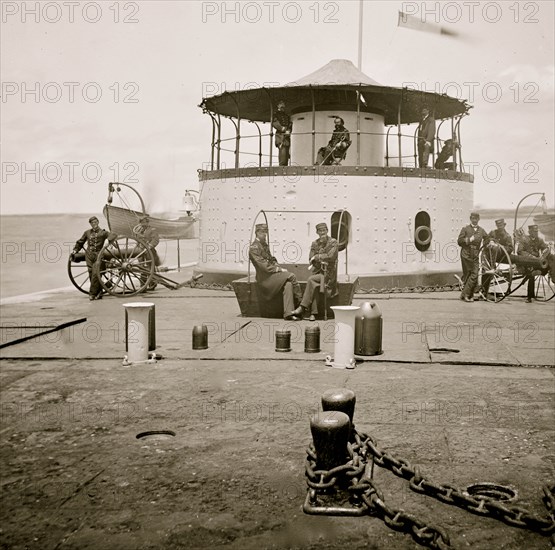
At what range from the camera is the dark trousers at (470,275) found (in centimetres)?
1518

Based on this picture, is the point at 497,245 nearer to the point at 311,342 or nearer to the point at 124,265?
the point at 311,342

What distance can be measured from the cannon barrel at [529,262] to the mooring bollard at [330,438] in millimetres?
11922

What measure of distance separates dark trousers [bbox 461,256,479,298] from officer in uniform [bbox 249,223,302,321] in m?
4.88

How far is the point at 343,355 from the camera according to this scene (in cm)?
809

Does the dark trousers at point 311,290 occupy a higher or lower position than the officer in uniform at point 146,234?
lower

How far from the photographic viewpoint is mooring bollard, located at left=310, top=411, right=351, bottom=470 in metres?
4.20

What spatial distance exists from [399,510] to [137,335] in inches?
202

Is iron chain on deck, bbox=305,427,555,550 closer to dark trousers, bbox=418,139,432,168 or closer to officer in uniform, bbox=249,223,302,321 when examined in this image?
officer in uniform, bbox=249,223,302,321

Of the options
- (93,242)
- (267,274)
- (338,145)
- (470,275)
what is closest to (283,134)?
(338,145)

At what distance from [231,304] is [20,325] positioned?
4.67m

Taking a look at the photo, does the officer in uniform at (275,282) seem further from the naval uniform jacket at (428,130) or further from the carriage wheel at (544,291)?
the naval uniform jacket at (428,130)

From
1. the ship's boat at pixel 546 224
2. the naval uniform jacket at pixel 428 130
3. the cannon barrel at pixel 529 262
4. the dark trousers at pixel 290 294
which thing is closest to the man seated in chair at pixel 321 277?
the dark trousers at pixel 290 294

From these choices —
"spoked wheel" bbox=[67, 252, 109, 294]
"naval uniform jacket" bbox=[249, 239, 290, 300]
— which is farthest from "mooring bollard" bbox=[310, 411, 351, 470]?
"spoked wheel" bbox=[67, 252, 109, 294]

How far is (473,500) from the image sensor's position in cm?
393
